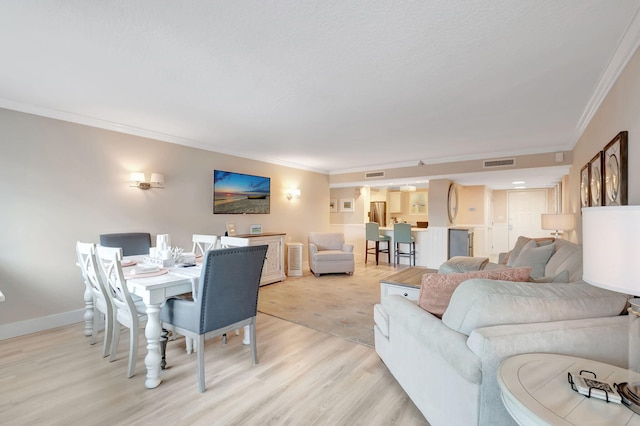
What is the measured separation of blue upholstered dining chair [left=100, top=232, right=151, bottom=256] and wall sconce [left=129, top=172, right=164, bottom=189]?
0.65m

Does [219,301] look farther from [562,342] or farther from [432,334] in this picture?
[562,342]

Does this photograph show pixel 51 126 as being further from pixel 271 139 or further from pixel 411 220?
pixel 411 220

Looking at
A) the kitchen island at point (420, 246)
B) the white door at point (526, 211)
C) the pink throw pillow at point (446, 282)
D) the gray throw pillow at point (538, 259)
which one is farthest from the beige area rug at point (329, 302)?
the white door at point (526, 211)

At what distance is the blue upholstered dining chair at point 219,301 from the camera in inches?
80.4

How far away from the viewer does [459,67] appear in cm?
216

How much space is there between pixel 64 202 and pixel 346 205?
19.7 feet

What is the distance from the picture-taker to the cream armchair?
5691 millimetres

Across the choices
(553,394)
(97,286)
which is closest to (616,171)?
(553,394)

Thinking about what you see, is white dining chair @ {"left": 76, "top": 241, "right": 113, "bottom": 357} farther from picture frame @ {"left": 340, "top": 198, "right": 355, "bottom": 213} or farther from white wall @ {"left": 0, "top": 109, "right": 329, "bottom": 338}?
picture frame @ {"left": 340, "top": 198, "right": 355, "bottom": 213}

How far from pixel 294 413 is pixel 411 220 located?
27.6 feet

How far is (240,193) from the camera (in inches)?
202

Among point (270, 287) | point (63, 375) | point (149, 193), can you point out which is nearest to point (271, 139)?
point (149, 193)

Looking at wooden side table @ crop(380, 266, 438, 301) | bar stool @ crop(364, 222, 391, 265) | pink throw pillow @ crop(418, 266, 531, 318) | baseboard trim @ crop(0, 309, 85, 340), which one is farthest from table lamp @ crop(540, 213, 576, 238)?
baseboard trim @ crop(0, 309, 85, 340)

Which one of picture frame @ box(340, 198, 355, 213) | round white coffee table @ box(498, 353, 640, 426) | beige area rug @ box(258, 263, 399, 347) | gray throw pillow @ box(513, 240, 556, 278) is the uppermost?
picture frame @ box(340, 198, 355, 213)
